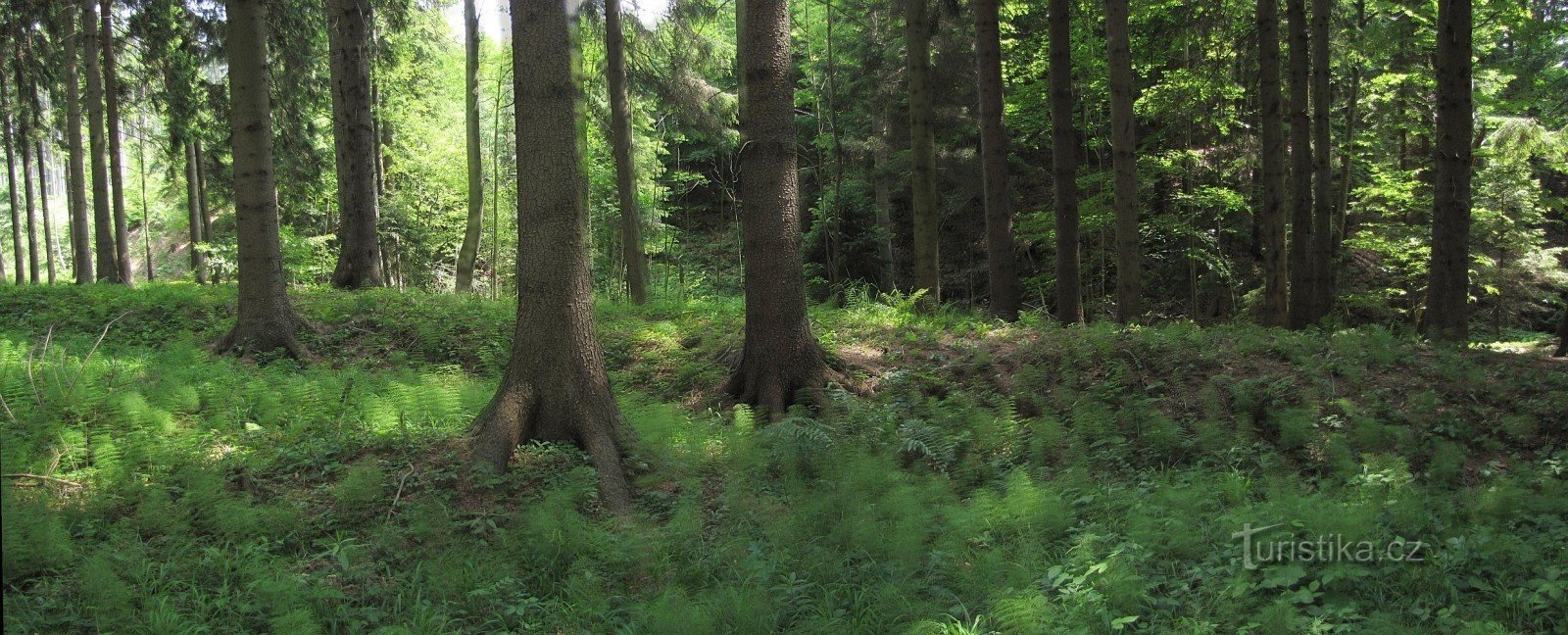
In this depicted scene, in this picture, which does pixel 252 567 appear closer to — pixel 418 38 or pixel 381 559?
pixel 381 559

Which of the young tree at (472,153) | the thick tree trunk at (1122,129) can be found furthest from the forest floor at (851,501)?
the young tree at (472,153)

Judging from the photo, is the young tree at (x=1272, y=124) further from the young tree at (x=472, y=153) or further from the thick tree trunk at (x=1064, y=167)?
the young tree at (x=472, y=153)

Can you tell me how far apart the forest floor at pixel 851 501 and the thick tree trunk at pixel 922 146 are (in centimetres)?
396

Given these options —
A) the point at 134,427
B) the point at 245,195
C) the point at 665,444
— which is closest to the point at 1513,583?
the point at 665,444

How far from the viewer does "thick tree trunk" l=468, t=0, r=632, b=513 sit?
6.23 m

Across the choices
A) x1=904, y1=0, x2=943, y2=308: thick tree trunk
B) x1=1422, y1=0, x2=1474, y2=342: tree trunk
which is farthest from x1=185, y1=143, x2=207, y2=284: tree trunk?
x1=1422, y1=0, x2=1474, y2=342: tree trunk

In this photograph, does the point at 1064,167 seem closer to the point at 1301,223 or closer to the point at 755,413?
the point at 1301,223

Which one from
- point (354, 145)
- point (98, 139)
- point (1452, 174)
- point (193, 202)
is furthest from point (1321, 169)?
point (193, 202)

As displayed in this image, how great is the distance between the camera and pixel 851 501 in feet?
18.3

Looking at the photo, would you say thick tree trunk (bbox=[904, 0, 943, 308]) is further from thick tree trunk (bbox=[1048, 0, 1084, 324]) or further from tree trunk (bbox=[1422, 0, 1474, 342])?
tree trunk (bbox=[1422, 0, 1474, 342])

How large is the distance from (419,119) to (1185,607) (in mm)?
30878

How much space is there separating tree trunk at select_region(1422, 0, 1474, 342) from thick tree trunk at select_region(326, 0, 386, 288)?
51.2ft

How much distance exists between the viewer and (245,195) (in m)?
9.45

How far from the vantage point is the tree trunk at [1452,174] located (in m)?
10.0
